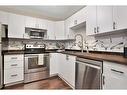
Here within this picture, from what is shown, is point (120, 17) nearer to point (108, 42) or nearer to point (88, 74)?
point (108, 42)

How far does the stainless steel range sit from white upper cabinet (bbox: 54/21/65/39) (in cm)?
90

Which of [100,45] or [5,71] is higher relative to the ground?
[100,45]

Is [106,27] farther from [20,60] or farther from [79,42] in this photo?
[20,60]

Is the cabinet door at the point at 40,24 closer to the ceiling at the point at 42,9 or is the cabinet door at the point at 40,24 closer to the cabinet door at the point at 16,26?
the ceiling at the point at 42,9

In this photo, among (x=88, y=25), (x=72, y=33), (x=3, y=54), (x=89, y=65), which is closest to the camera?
(x=89, y=65)

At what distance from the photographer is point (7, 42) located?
9.43 feet

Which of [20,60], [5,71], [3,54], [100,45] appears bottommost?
[5,71]

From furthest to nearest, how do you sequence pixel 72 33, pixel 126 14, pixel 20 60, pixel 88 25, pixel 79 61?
pixel 72 33
pixel 20 60
pixel 88 25
pixel 79 61
pixel 126 14

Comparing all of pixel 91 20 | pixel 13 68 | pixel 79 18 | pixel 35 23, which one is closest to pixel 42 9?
pixel 35 23

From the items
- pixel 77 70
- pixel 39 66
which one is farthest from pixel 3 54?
pixel 77 70

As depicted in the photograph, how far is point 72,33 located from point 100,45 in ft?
3.84

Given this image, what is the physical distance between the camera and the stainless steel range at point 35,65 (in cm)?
257

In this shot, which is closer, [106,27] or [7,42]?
[106,27]

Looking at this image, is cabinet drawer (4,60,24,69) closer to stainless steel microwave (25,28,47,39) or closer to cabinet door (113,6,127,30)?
stainless steel microwave (25,28,47,39)
